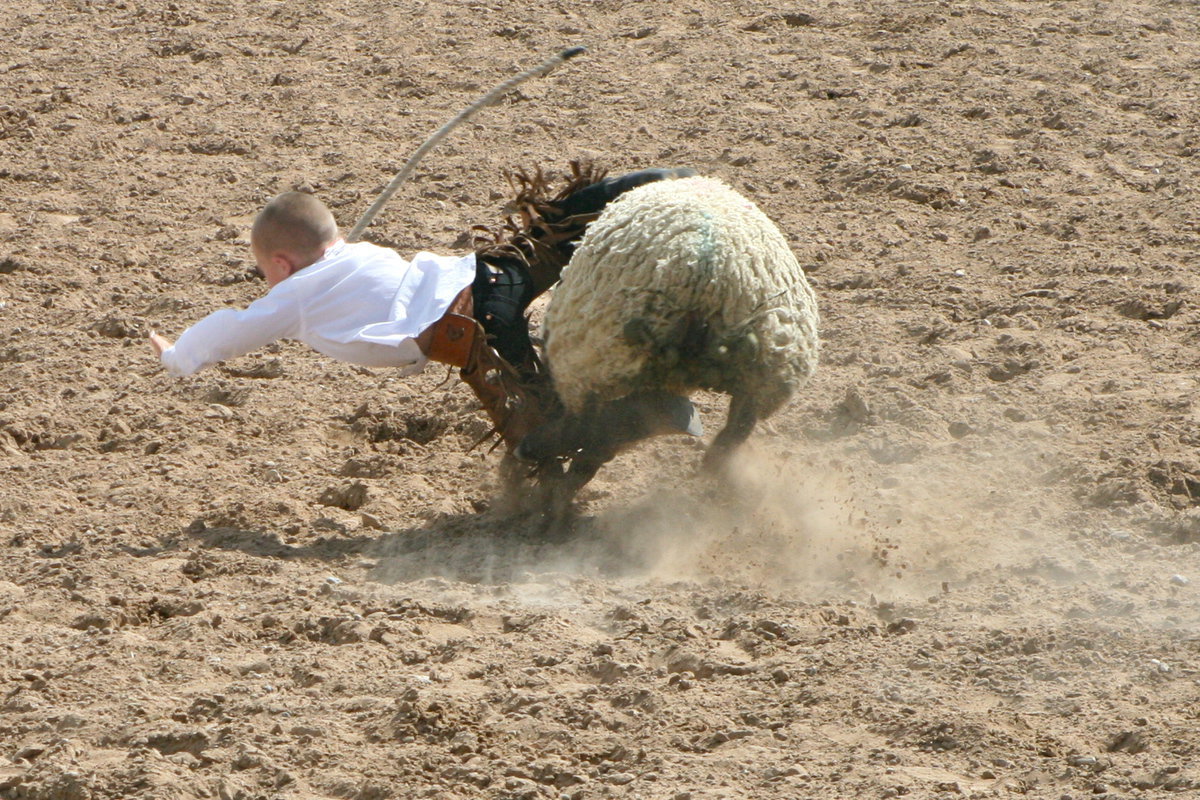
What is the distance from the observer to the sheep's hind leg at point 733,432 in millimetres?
4504

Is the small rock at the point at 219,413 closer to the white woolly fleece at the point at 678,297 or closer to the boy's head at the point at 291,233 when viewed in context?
the boy's head at the point at 291,233

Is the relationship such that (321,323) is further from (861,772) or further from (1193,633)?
(1193,633)

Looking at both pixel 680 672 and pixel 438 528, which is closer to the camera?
pixel 680 672

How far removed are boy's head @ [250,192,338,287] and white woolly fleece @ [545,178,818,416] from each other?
0.88 m

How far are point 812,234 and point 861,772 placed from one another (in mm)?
3633

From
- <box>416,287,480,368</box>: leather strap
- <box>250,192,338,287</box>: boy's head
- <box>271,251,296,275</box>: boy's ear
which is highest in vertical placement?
<box>250,192,338,287</box>: boy's head

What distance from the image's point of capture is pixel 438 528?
496cm

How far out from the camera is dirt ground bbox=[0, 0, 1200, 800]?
3631 millimetres

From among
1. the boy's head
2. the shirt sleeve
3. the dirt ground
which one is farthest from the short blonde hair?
the dirt ground

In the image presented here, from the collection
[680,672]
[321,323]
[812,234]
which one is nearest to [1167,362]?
[812,234]

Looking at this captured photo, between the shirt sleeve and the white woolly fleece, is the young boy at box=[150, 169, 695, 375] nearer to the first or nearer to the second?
the shirt sleeve

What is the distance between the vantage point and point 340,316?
483cm

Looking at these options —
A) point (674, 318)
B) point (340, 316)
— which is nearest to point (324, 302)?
point (340, 316)

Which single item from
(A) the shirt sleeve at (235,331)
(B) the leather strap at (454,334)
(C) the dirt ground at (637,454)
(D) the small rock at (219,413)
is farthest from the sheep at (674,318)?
(D) the small rock at (219,413)
